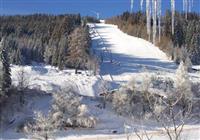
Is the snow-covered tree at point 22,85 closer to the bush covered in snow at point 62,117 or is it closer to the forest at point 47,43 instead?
the bush covered in snow at point 62,117

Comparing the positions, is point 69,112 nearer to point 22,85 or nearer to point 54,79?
point 22,85

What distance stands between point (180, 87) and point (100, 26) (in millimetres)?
70225

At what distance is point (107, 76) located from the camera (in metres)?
82.6

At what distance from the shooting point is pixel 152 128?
63344mm

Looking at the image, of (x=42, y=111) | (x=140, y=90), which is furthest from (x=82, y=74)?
(x=42, y=111)

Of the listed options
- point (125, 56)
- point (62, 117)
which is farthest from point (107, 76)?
point (62, 117)

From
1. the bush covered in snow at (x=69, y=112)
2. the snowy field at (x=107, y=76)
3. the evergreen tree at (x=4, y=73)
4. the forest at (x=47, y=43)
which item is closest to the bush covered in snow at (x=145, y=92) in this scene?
the snowy field at (x=107, y=76)

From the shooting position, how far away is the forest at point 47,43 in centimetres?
8400

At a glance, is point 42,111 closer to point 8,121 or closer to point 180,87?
point 8,121

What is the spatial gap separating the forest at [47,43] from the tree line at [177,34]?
17.4m

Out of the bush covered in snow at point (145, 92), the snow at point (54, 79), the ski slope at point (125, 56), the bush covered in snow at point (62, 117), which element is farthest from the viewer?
the ski slope at point (125, 56)

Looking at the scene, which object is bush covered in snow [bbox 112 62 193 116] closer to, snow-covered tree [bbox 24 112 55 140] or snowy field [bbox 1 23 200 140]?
snowy field [bbox 1 23 200 140]

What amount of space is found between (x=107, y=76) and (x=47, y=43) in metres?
17.1

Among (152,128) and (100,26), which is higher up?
(100,26)
